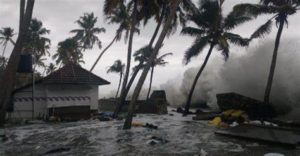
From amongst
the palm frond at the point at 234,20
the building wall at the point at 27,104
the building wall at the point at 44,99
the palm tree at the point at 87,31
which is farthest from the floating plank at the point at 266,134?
the palm tree at the point at 87,31

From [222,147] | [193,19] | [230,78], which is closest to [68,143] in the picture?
[222,147]

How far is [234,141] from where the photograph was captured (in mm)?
10031

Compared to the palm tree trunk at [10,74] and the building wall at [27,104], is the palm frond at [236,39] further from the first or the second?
the palm tree trunk at [10,74]

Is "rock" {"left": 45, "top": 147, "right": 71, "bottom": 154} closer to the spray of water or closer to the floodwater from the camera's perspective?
the floodwater

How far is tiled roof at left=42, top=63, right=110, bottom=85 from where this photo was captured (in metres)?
20.5

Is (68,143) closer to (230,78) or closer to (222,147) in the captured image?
(222,147)

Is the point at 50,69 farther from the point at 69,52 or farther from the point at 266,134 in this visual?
the point at 266,134

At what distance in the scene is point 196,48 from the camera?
81.1 ft

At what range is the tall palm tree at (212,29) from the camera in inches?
965

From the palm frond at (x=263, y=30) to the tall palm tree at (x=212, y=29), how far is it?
4.17 meters

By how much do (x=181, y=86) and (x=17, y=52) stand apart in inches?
1451

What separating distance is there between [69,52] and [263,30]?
33151mm

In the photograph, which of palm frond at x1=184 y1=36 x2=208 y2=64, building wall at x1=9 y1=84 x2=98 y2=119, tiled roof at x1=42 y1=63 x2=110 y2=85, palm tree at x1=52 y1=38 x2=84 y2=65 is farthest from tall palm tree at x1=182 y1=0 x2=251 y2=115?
palm tree at x1=52 y1=38 x2=84 y2=65

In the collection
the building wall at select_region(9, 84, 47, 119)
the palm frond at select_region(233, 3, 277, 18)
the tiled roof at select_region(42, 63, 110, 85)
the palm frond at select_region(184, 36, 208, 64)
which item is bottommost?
the building wall at select_region(9, 84, 47, 119)
